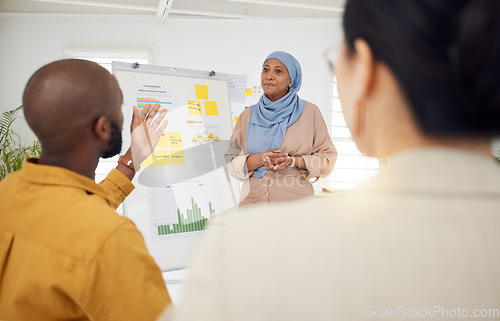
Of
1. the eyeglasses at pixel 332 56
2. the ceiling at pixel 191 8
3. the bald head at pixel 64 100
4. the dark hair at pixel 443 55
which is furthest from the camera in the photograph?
the ceiling at pixel 191 8

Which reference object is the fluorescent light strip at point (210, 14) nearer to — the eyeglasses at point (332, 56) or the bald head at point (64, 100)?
the bald head at point (64, 100)

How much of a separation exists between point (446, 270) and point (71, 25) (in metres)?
5.52

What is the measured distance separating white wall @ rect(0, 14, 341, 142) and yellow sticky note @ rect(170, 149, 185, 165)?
3186 millimetres

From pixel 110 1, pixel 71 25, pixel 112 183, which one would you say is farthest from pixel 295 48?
pixel 112 183

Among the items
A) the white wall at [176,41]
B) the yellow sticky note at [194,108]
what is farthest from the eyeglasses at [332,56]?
the white wall at [176,41]

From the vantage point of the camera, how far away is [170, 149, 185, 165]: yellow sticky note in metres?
2.09

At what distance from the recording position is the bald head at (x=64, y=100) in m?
0.89

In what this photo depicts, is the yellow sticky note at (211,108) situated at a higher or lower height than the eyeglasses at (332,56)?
higher

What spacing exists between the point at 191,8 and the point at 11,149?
2.81 meters

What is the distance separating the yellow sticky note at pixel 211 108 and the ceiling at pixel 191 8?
2.64 metres

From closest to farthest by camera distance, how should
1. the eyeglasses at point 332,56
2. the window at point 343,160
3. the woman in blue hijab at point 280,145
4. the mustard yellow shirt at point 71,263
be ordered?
the eyeglasses at point 332,56, the mustard yellow shirt at point 71,263, the woman in blue hijab at point 280,145, the window at point 343,160

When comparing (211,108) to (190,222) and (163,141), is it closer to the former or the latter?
(163,141)

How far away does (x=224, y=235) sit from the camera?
374 millimetres

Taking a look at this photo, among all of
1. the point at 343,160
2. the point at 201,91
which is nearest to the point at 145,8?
the point at 201,91
